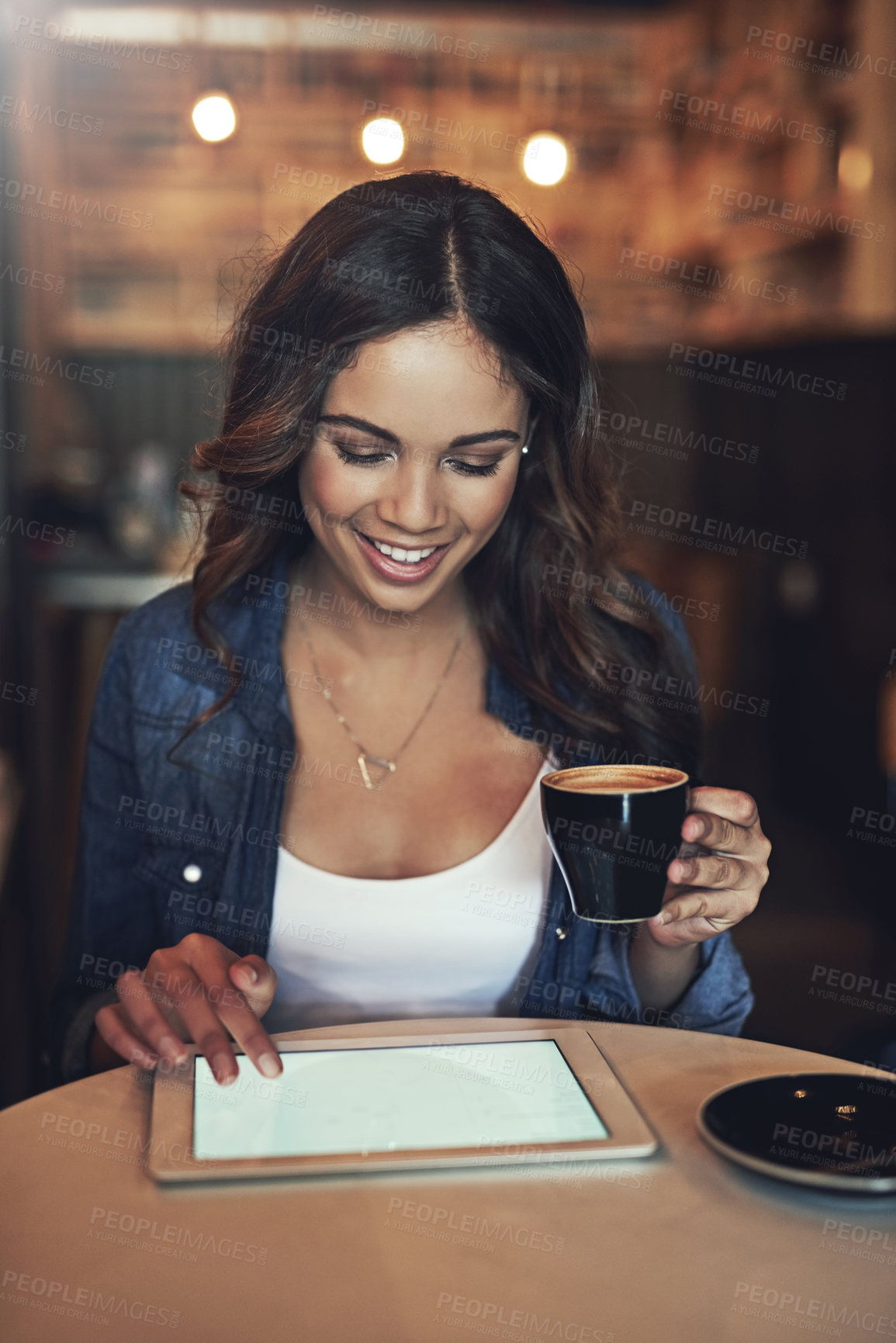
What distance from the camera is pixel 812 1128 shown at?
2.62 feet

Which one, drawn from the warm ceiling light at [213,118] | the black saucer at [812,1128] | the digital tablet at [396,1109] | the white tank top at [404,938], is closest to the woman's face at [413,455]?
the white tank top at [404,938]

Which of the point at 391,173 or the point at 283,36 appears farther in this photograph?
the point at 283,36

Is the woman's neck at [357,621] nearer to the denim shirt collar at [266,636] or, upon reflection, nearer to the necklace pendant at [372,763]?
the denim shirt collar at [266,636]

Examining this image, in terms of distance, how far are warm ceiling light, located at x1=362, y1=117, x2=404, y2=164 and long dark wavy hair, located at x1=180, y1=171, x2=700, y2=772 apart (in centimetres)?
26

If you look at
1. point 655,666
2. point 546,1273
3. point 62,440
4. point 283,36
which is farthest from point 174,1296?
point 283,36

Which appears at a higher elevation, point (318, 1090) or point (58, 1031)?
point (318, 1090)

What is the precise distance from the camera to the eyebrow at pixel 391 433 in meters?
1.18

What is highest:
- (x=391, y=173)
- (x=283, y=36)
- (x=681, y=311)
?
(x=283, y=36)

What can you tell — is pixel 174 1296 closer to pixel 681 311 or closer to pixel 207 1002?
pixel 207 1002

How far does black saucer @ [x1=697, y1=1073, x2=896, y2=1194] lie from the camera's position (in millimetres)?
754

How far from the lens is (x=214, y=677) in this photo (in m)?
1.46

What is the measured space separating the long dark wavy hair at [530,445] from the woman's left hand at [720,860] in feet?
1.27

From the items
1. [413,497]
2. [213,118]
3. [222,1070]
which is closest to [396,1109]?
[222,1070]

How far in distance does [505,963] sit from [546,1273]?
65 cm
